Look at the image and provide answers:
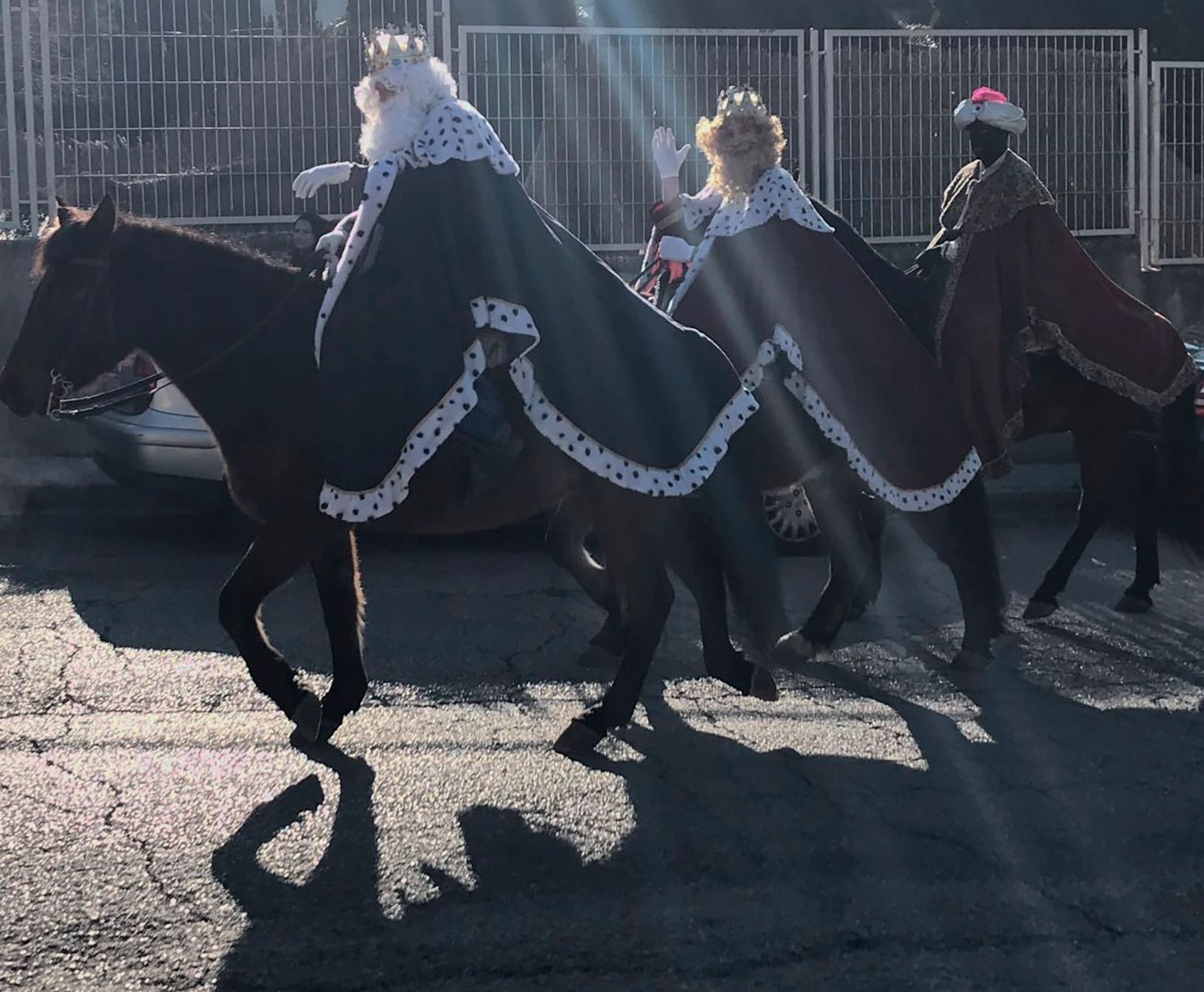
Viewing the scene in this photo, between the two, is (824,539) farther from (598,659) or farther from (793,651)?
(598,659)

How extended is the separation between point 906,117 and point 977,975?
10.6m

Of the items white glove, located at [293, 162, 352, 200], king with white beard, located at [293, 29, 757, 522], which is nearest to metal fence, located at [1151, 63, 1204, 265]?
white glove, located at [293, 162, 352, 200]

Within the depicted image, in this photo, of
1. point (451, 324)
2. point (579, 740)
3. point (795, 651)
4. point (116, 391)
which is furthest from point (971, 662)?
point (116, 391)

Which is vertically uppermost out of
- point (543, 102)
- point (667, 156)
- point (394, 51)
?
point (543, 102)

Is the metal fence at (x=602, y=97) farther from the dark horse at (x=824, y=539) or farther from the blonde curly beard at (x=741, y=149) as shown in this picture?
the blonde curly beard at (x=741, y=149)

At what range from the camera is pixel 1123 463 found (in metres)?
7.73

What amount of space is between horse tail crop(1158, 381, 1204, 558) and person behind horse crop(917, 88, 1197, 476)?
48 cm

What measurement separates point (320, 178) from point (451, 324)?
1.69 metres

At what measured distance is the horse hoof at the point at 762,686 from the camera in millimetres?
5781

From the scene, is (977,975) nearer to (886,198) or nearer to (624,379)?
(624,379)

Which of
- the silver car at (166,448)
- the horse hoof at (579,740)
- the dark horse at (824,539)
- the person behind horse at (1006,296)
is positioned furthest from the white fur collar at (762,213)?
the silver car at (166,448)

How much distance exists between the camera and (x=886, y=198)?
13.6m

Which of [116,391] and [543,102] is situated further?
[543,102]

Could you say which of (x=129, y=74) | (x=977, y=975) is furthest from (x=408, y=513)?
(x=129, y=74)
